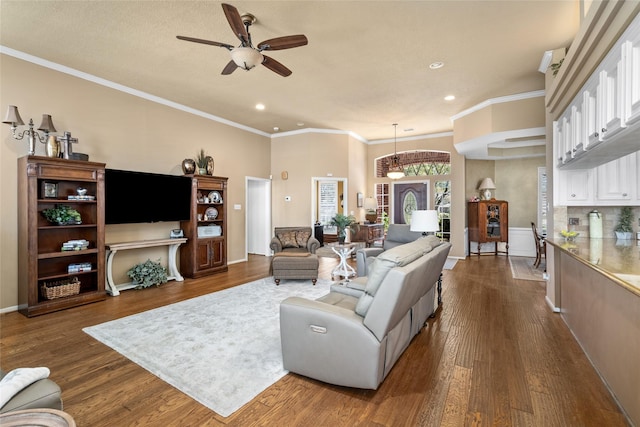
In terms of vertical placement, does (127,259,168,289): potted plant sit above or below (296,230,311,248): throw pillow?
below

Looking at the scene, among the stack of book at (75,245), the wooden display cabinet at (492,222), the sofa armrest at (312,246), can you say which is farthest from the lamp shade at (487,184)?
the stack of book at (75,245)

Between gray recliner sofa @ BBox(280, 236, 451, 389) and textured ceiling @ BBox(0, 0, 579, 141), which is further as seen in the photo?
textured ceiling @ BBox(0, 0, 579, 141)

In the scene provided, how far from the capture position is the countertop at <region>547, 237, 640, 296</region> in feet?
5.62

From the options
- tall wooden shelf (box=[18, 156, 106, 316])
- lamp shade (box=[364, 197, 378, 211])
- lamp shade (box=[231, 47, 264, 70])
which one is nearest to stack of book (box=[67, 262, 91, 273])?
tall wooden shelf (box=[18, 156, 106, 316])

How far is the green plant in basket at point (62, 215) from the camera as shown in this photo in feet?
12.9

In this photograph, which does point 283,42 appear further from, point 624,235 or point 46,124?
point 624,235

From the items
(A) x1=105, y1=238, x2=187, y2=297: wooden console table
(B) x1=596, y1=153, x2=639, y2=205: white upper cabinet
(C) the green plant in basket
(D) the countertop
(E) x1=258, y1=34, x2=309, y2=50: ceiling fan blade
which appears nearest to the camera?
(D) the countertop

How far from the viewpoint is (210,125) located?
20.9 ft

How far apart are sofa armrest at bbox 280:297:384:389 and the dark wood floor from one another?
12 cm

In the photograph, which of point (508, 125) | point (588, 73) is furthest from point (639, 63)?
point (508, 125)

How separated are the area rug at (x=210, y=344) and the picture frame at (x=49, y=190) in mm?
1895

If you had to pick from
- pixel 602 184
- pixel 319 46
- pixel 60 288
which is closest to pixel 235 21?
pixel 319 46

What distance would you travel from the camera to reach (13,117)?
360 cm

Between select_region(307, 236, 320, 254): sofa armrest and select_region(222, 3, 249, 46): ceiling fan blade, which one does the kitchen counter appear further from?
select_region(307, 236, 320, 254): sofa armrest
